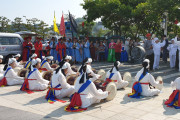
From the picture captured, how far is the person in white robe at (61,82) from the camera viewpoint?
630cm

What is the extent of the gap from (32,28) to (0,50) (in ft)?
83.7

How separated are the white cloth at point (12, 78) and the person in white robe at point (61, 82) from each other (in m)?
2.79

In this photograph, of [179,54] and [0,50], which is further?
[0,50]

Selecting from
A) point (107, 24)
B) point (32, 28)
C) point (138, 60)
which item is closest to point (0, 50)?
point (138, 60)

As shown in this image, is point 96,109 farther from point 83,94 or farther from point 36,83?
point 36,83

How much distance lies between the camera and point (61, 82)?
6348 millimetres

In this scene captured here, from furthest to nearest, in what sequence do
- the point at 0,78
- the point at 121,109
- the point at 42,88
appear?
the point at 0,78, the point at 42,88, the point at 121,109

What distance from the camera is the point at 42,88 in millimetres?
7691

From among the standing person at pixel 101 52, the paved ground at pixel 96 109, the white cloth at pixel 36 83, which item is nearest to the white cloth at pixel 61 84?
the paved ground at pixel 96 109

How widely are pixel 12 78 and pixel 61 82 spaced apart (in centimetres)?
318

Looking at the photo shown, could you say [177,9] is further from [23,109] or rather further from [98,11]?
[23,109]

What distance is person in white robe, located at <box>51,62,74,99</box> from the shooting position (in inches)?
248

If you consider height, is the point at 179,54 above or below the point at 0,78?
above

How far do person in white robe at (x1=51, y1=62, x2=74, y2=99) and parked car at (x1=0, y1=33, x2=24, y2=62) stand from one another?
8968 mm
